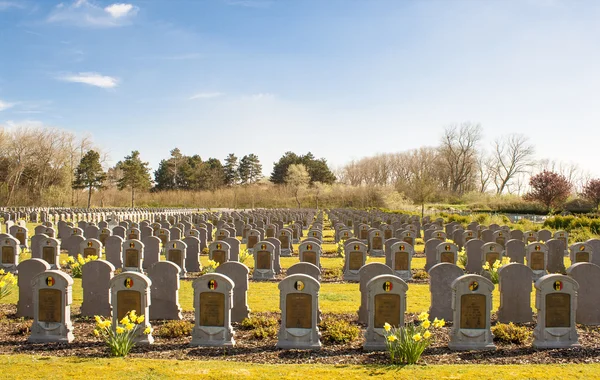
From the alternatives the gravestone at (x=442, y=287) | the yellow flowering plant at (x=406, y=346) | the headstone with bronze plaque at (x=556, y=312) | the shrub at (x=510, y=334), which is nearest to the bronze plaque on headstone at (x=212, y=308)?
the yellow flowering plant at (x=406, y=346)

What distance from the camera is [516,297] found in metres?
11.2

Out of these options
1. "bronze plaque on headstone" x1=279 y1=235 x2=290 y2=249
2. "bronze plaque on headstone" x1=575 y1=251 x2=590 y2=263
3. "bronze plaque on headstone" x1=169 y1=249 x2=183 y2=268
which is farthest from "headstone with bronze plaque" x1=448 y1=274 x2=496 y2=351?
"bronze plaque on headstone" x1=279 y1=235 x2=290 y2=249

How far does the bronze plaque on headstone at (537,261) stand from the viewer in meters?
17.6

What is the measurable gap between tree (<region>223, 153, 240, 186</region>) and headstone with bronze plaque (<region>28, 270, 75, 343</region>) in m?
93.4

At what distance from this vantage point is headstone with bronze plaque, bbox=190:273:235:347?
941 centimetres

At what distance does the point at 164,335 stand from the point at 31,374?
2611 millimetres

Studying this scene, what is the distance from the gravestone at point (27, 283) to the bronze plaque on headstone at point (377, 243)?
15228 mm

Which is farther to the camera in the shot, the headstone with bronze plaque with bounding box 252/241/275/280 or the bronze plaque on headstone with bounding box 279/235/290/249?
the bronze plaque on headstone with bounding box 279/235/290/249

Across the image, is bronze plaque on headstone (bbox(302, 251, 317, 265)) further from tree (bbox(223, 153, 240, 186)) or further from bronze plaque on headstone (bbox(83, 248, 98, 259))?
tree (bbox(223, 153, 240, 186))

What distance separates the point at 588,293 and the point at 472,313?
339 centimetres

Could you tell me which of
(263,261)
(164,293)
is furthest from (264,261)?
(164,293)

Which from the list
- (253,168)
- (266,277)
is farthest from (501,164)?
(266,277)

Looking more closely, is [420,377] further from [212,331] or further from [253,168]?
[253,168]

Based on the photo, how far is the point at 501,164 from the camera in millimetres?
89750
